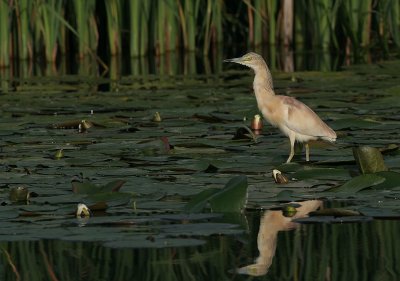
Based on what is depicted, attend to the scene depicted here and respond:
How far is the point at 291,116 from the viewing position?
789 centimetres

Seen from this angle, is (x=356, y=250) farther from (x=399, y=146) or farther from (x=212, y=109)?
(x=212, y=109)

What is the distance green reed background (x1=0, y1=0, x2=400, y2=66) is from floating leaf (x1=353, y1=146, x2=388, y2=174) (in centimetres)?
660

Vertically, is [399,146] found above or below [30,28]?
below

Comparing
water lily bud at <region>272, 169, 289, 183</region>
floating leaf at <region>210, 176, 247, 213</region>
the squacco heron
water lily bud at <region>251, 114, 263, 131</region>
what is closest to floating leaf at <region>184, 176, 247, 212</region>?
floating leaf at <region>210, 176, 247, 213</region>

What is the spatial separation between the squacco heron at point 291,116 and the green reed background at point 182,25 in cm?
527

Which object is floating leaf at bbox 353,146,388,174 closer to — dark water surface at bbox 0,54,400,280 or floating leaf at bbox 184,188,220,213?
dark water surface at bbox 0,54,400,280

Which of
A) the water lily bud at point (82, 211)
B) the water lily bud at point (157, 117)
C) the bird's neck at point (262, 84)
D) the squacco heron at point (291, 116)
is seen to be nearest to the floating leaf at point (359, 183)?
the squacco heron at point (291, 116)

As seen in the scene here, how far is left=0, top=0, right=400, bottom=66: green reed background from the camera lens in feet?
46.3

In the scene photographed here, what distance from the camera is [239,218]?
6.05 meters

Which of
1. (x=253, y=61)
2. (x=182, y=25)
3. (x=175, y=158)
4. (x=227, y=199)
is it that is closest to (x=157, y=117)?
(x=253, y=61)

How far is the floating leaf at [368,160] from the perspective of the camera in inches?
268

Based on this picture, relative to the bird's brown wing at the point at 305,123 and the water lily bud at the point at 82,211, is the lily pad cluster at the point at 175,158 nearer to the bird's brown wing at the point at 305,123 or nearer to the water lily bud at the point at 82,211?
the water lily bud at the point at 82,211

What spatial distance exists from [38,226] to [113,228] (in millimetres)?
387

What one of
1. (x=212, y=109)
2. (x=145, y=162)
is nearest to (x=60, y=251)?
(x=145, y=162)
